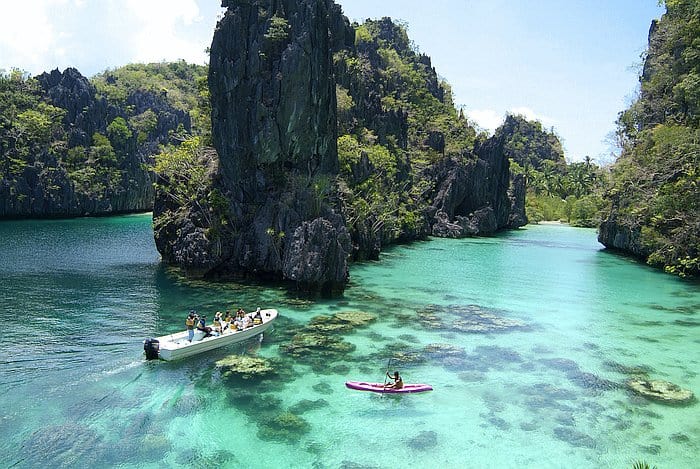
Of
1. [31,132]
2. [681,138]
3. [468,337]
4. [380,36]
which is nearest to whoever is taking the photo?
[468,337]

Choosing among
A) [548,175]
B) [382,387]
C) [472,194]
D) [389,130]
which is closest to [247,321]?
[382,387]

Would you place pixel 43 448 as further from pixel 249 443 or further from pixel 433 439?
pixel 433 439

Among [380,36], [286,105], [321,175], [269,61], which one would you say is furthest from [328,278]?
[380,36]

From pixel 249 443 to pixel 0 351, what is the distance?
43.7 feet

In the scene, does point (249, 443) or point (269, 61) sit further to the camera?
point (269, 61)

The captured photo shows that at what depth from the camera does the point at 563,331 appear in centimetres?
2934

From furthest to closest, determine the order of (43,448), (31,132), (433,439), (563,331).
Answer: (31,132)
(563,331)
(433,439)
(43,448)

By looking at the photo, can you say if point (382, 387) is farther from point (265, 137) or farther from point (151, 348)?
point (265, 137)

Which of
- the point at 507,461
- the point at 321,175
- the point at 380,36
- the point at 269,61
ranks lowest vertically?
the point at 507,461

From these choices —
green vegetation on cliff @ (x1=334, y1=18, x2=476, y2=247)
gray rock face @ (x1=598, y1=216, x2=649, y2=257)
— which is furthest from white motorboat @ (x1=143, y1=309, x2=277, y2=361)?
gray rock face @ (x1=598, y1=216, x2=649, y2=257)

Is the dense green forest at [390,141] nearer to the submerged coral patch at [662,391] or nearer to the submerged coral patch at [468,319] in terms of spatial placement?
the submerged coral patch at [468,319]

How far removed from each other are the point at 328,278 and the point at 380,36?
9736 centimetres

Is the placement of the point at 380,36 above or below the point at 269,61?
above

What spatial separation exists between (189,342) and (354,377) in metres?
7.50
